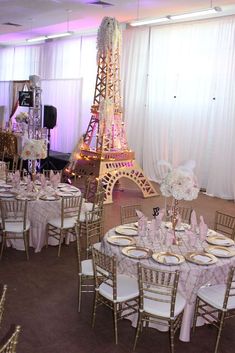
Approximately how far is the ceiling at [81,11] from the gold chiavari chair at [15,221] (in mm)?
5186

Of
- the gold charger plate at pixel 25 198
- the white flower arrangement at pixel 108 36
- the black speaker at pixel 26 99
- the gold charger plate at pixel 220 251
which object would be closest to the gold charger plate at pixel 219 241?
the gold charger plate at pixel 220 251

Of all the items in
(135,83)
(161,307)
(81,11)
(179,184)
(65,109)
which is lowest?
(161,307)

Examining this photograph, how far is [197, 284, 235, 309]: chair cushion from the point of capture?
372 cm

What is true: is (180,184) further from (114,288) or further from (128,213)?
(128,213)

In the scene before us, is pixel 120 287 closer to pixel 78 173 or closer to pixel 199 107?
pixel 78 173

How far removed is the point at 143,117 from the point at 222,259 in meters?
8.19

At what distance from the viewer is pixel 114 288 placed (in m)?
3.71

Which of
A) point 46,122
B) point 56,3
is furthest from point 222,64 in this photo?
point 46,122

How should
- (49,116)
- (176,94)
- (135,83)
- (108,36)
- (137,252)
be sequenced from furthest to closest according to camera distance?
(49,116) < (135,83) < (176,94) < (108,36) < (137,252)

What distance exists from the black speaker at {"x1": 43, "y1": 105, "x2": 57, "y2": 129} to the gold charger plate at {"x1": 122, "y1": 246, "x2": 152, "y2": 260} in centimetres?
914

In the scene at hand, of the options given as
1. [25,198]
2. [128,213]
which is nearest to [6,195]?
[25,198]

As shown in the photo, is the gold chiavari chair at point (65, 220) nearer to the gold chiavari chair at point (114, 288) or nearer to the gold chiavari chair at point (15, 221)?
the gold chiavari chair at point (15, 221)

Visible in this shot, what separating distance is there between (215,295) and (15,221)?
9.92ft

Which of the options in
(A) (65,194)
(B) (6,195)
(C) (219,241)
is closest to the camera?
(C) (219,241)
